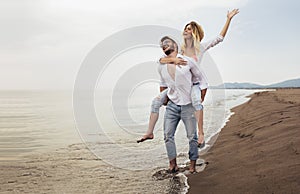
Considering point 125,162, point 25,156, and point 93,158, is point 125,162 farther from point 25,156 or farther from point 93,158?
point 25,156

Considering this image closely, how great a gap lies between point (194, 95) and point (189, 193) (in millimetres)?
1402

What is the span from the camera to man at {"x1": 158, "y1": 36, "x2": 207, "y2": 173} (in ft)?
17.2

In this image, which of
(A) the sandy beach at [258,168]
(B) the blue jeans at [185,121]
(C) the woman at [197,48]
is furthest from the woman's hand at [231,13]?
(A) the sandy beach at [258,168]

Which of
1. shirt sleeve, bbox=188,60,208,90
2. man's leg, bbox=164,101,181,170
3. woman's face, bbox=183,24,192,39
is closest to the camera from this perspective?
shirt sleeve, bbox=188,60,208,90

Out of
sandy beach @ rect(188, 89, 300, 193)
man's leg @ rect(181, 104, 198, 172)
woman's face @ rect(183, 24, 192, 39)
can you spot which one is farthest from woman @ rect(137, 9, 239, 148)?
sandy beach @ rect(188, 89, 300, 193)

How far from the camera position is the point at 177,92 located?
5469 mm

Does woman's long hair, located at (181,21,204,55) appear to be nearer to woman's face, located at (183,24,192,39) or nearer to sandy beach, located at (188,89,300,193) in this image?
woman's face, located at (183,24,192,39)

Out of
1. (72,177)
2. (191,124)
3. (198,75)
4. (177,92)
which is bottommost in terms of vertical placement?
(72,177)

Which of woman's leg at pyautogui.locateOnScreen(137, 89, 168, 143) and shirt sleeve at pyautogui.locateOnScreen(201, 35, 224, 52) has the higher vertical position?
shirt sleeve at pyautogui.locateOnScreen(201, 35, 224, 52)

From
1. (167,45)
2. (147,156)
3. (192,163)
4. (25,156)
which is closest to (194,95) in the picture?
(167,45)

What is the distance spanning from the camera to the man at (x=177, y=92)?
17.2ft

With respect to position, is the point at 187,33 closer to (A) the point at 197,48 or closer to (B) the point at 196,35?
(B) the point at 196,35

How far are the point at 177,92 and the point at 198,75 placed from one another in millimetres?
435

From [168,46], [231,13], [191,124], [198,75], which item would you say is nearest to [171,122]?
[191,124]
